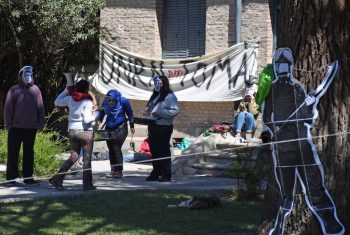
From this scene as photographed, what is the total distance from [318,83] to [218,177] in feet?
23.0

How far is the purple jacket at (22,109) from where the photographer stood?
39.6 ft

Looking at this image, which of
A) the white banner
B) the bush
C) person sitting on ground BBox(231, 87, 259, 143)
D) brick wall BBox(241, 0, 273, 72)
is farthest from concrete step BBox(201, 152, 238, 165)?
brick wall BBox(241, 0, 273, 72)

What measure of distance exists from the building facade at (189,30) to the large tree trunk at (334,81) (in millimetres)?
10864

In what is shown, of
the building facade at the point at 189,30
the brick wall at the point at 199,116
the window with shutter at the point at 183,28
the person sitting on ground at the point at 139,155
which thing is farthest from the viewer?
the window with shutter at the point at 183,28

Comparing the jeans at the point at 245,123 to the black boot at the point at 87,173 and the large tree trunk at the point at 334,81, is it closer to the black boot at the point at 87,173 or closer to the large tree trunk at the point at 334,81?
the black boot at the point at 87,173

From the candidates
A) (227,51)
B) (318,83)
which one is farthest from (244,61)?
(318,83)

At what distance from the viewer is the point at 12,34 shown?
67.0 feet

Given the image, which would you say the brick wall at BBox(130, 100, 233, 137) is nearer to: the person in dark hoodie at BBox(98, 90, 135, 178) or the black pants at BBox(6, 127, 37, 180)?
the person in dark hoodie at BBox(98, 90, 135, 178)

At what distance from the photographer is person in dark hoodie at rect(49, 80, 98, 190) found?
11.5 meters

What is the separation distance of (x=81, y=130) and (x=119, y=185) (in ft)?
5.08

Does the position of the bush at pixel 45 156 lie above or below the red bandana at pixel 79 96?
below

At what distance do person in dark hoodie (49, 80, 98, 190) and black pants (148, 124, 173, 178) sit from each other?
164 cm

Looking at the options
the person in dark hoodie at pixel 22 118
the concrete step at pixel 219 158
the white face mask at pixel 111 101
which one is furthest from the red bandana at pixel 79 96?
the concrete step at pixel 219 158

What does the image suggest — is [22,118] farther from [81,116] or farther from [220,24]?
[220,24]
